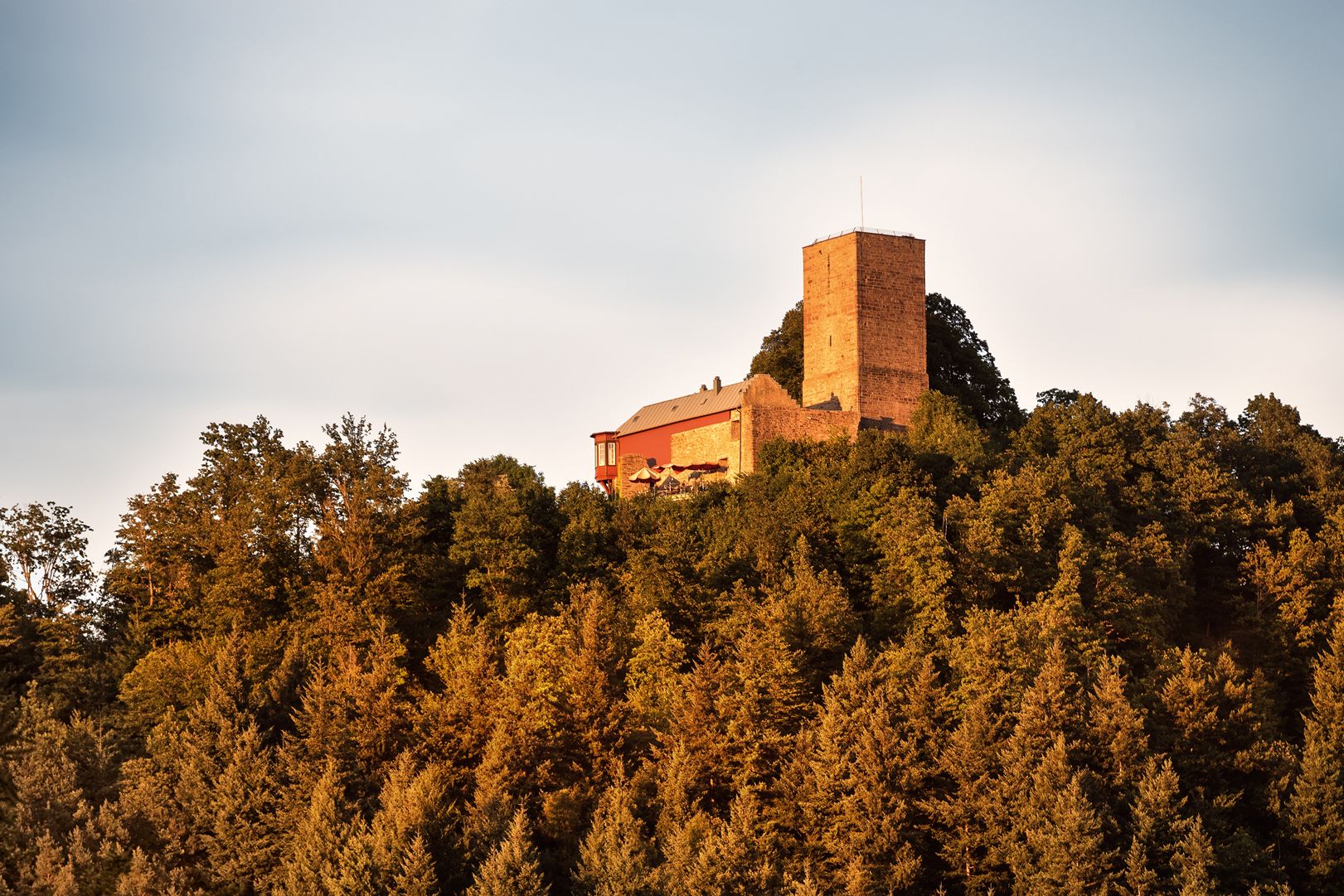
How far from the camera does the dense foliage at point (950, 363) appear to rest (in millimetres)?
69000

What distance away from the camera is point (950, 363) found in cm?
6981

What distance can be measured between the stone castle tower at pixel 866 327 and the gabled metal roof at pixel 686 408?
2.59 metres

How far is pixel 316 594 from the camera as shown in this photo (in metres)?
53.5

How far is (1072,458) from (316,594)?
76.9 ft

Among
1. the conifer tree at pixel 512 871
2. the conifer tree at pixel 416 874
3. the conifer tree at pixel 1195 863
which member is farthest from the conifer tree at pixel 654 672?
the conifer tree at pixel 1195 863

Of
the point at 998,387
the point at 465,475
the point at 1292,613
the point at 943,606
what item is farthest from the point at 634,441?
the point at 1292,613

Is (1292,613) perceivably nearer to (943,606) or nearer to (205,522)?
(943,606)

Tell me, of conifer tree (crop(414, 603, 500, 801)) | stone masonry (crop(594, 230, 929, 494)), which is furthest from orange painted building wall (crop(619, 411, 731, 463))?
conifer tree (crop(414, 603, 500, 801))

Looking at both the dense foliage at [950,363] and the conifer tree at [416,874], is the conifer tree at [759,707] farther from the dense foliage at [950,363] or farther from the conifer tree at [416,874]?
the dense foliage at [950,363]

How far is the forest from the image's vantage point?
4400cm

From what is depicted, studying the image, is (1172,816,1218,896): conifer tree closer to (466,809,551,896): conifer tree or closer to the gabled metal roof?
(466,809,551,896): conifer tree

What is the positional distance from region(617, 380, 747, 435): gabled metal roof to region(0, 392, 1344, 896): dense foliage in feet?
15.9

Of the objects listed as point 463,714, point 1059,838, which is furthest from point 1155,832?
point 463,714

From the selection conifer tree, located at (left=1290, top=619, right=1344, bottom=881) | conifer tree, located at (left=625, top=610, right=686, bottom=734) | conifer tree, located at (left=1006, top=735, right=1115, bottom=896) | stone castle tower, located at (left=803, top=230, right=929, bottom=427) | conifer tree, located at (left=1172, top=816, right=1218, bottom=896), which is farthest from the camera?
stone castle tower, located at (left=803, top=230, right=929, bottom=427)
